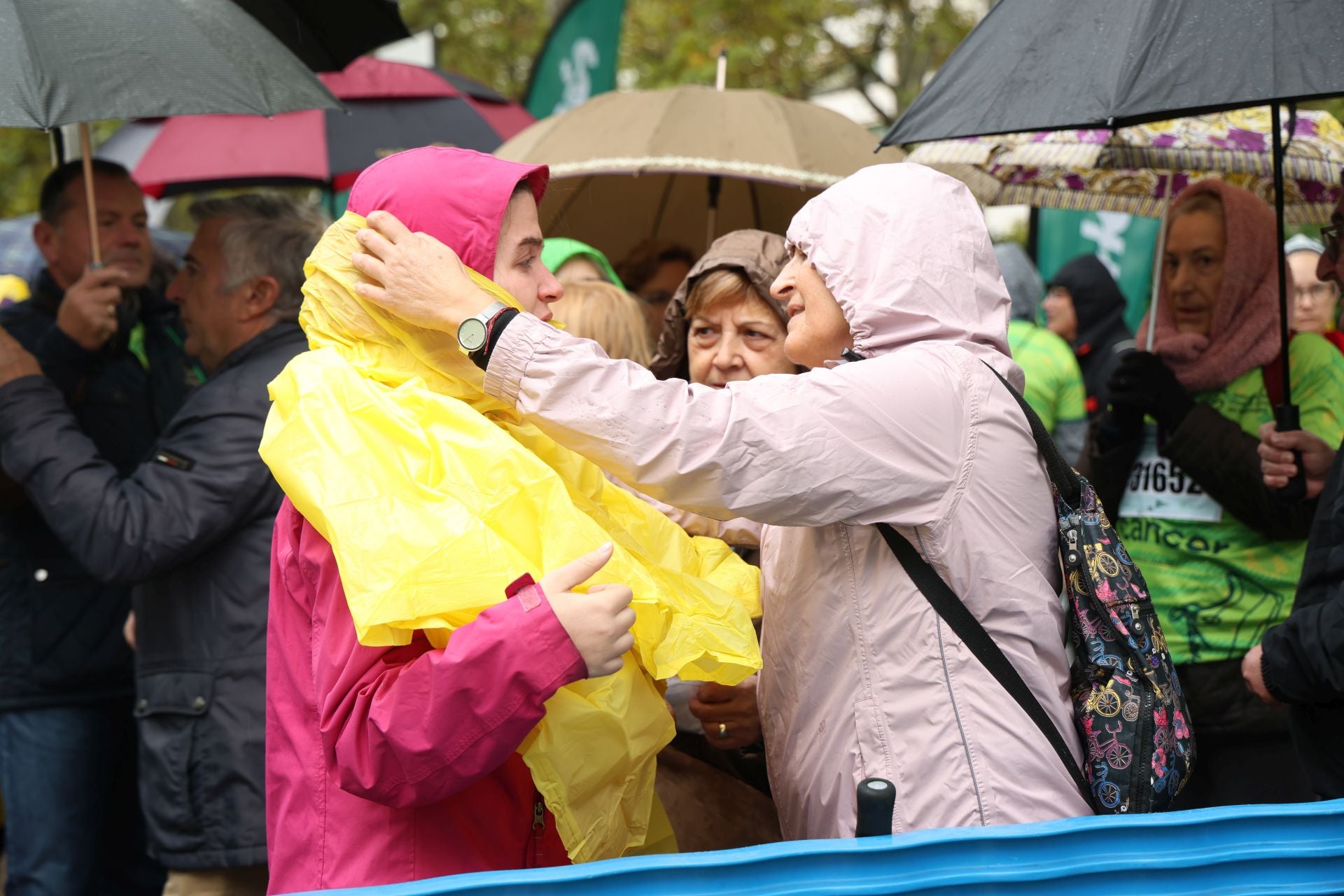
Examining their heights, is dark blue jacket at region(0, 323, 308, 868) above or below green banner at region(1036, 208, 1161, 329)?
below

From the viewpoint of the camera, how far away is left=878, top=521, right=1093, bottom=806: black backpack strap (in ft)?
6.41

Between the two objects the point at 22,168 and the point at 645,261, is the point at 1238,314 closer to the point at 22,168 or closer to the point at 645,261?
the point at 645,261

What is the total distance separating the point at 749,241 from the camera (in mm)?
3273

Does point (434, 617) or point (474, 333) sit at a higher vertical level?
point (474, 333)

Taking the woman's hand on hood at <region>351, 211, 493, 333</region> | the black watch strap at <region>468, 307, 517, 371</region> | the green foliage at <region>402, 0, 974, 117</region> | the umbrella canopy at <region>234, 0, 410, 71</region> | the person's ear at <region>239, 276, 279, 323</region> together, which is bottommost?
the person's ear at <region>239, 276, 279, 323</region>

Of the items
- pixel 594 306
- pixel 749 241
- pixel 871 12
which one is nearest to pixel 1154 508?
pixel 749 241

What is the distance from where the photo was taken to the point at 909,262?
2.04 metres

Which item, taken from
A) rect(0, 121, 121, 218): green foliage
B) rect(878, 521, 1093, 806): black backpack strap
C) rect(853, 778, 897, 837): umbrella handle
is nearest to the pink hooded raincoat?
rect(853, 778, 897, 837): umbrella handle

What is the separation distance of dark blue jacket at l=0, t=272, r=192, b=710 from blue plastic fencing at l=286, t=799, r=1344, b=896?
2626 mm

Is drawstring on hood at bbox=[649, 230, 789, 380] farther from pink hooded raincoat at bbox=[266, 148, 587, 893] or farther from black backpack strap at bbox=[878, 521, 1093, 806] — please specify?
black backpack strap at bbox=[878, 521, 1093, 806]

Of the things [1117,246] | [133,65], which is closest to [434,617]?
[133,65]

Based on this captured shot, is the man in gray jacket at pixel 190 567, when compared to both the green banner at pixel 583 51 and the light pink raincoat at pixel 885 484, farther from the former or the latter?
the green banner at pixel 583 51

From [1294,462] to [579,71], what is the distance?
499cm

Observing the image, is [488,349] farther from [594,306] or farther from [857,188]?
[594,306]
